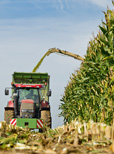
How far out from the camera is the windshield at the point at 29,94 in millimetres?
13531

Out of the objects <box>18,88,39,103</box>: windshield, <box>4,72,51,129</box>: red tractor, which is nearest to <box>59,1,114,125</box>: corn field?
<box>4,72,51,129</box>: red tractor

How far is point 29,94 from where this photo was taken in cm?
1361

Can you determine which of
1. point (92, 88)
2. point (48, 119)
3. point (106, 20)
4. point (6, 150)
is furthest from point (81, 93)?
point (6, 150)

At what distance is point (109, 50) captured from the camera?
23.3ft

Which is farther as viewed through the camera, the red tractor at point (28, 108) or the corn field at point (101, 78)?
the red tractor at point (28, 108)

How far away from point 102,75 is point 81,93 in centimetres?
184

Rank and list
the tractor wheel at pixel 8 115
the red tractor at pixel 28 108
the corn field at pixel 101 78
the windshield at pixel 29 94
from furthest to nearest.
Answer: the windshield at pixel 29 94 → the tractor wheel at pixel 8 115 → the red tractor at pixel 28 108 → the corn field at pixel 101 78

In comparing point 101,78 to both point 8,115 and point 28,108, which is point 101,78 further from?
point 8,115

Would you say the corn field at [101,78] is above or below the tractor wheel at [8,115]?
above

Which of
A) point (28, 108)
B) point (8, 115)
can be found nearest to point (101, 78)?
point (28, 108)

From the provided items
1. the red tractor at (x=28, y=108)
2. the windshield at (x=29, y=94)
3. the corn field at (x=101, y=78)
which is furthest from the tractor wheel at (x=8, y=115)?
the corn field at (x=101, y=78)

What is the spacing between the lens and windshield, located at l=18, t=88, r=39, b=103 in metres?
13.5

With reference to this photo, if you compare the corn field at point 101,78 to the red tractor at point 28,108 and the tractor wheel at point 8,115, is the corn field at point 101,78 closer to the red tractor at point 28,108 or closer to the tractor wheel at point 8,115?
the red tractor at point 28,108

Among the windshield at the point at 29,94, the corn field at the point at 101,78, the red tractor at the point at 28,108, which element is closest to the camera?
the corn field at the point at 101,78
